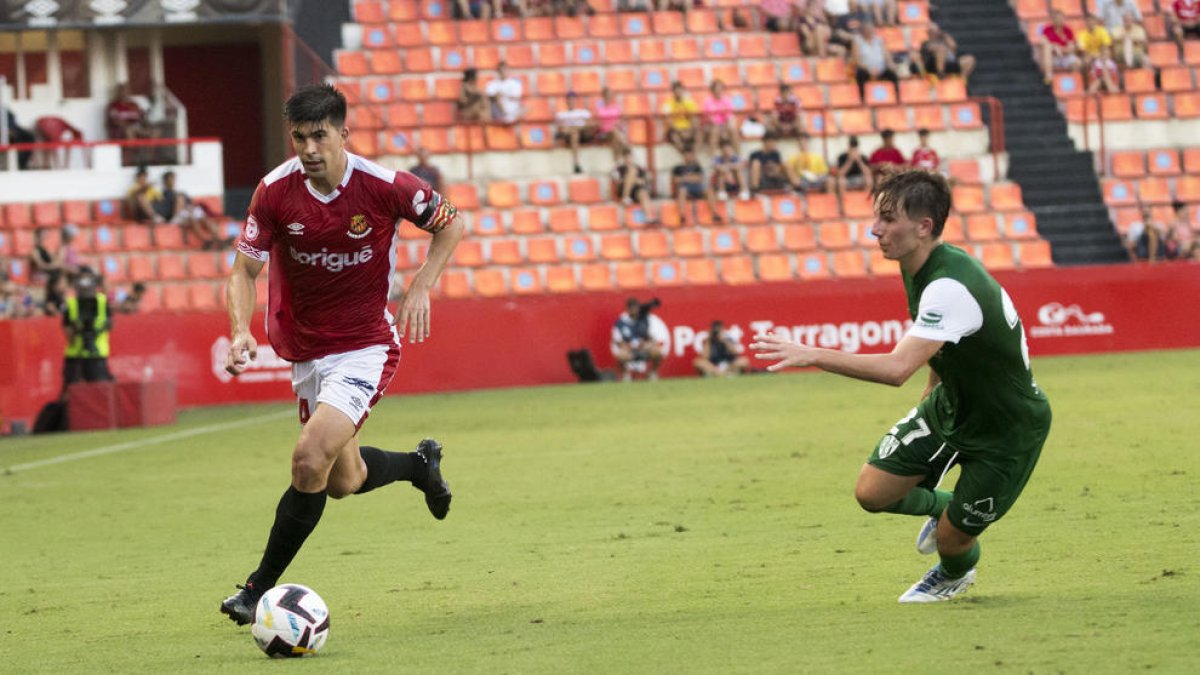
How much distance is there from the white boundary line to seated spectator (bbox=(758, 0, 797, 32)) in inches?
531

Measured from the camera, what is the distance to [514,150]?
29516 mm

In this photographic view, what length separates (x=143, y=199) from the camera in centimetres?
2791

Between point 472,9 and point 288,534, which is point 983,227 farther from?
point 288,534

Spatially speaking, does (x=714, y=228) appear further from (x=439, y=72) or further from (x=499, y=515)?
(x=499, y=515)

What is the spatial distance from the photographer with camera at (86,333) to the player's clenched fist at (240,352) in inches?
547

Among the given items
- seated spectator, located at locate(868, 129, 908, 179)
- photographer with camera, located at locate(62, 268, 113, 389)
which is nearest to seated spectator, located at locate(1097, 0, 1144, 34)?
seated spectator, located at locate(868, 129, 908, 179)

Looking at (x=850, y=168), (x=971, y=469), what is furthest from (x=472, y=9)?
(x=971, y=469)

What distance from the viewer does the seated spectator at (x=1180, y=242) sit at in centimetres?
2742

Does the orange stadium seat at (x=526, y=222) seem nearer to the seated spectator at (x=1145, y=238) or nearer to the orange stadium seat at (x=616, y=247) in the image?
the orange stadium seat at (x=616, y=247)

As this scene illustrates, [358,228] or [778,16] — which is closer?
[358,228]

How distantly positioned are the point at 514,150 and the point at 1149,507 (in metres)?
20.4

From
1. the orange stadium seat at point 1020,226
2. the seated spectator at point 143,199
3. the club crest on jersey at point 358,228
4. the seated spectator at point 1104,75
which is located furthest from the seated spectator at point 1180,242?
the club crest on jersey at point 358,228

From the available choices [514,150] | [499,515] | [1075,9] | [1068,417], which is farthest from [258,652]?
[1075,9]

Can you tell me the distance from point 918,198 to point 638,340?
17.9 meters
